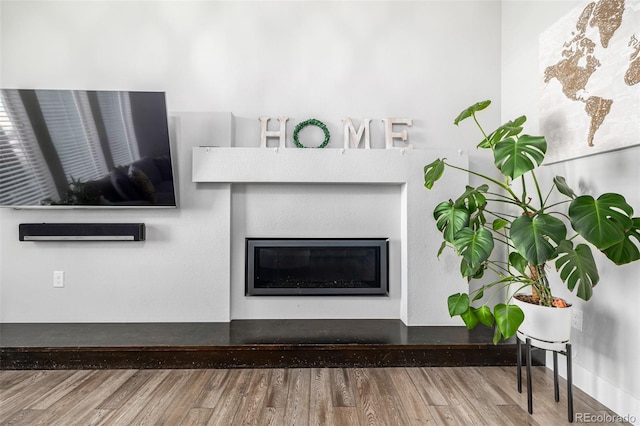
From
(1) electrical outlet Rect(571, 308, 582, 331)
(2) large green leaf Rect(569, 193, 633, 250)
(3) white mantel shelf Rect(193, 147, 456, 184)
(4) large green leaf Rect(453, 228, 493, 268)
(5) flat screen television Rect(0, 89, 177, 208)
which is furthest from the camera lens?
(3) white mantel shelf Rect(193, 147, 456, 184)

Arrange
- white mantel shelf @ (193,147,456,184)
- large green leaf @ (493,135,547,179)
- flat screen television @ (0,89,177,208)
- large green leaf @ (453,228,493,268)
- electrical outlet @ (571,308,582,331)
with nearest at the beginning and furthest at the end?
large green leaf @ (493,135,547,179) → large green leaf @ (453,228,493,268) → electrical outlet @ (571,308,582,331) → flat screen television @ (0,89,177,208) → white mantel shelf @ (193,147,456,184)

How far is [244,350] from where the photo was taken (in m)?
2.23

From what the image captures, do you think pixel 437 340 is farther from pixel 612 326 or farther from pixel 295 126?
pixel 295 126

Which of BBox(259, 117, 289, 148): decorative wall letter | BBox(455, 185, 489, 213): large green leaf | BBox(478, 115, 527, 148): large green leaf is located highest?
BBox(259, 117, 289, 148): decorative wall letter

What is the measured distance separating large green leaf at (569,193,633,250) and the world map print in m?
0.38

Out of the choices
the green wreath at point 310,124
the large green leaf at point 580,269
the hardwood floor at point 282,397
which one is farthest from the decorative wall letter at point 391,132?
the hardwood floor at point 282,397

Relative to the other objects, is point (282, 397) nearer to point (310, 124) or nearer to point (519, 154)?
point (519, 154)

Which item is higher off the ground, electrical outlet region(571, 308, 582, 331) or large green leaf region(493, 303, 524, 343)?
large green leaf region(493, 303, 524, 343)

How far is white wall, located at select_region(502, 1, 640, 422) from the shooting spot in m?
1.70

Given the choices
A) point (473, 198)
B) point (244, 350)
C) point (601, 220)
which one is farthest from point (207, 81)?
point (601, 220)

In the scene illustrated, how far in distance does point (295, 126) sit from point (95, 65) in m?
1.65

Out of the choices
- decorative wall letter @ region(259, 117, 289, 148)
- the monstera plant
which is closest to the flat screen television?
decorative wall letter @ region(259, 117, 289, 148)

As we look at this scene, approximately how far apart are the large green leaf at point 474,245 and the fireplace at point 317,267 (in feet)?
3.14

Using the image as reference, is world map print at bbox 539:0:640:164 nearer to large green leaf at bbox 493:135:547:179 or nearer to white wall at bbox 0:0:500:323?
large green leaf at bbox 493:135:547:179
